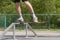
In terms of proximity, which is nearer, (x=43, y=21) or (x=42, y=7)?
(x=43, y=21)

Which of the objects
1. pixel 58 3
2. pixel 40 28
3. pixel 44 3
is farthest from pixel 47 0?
pixel 40 28

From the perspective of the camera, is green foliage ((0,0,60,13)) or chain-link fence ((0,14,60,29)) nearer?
chain-link fence ((0,14,60,29))

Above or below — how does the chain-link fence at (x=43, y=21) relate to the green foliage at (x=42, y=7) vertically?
below

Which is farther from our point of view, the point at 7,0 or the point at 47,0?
the point at 7,0

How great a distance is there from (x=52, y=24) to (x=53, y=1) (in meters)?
5.28

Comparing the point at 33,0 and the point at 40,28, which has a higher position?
the point at 33,0

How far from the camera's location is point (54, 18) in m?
24.1

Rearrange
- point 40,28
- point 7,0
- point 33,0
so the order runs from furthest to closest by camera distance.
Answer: point 7,0 → point 33,0 → point 40,28

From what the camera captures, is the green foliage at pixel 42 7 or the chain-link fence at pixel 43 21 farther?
the green foliage at pixel 42 7

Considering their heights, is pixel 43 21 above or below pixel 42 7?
below

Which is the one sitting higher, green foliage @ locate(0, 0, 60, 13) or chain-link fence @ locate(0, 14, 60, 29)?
green foliage @ locate(0, 0, 60, 13)

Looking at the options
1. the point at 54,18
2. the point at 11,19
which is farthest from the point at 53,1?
the point at 11,19

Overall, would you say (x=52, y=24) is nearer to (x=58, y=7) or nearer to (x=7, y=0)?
(x=58, y=7)

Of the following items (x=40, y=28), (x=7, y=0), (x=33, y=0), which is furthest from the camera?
(x=7, y=0)
